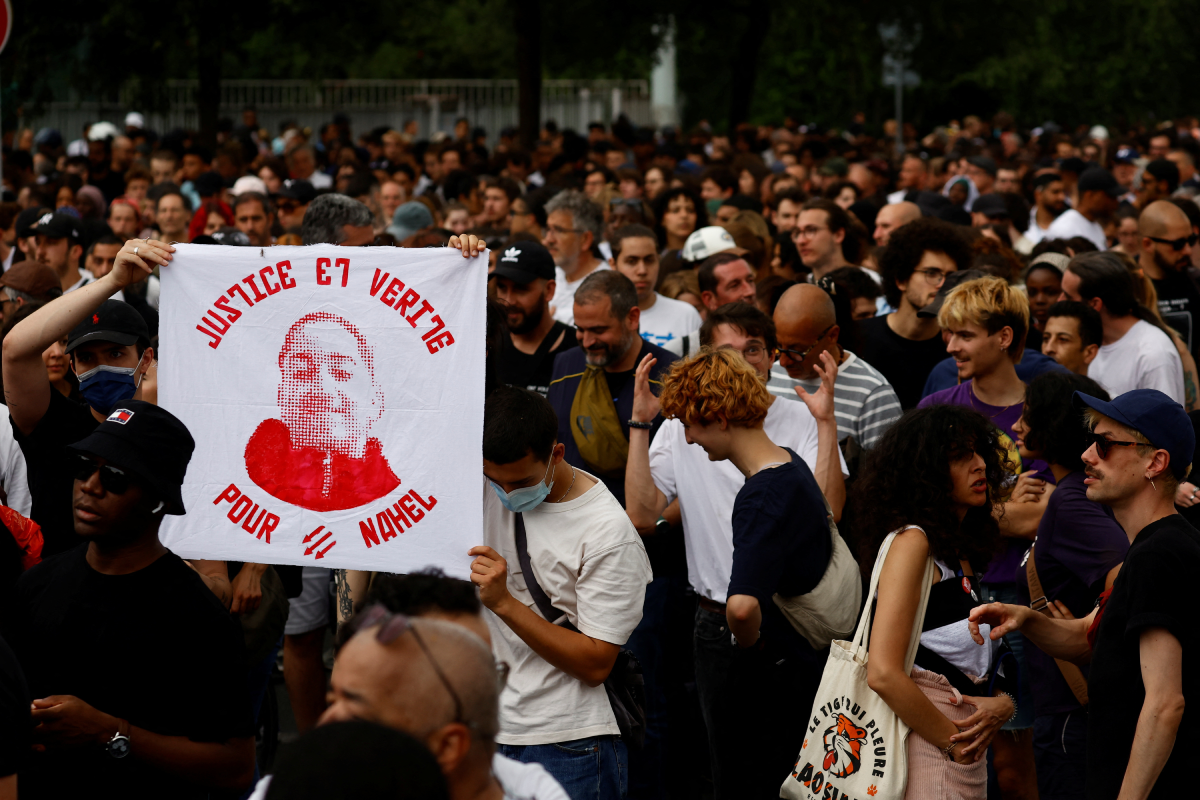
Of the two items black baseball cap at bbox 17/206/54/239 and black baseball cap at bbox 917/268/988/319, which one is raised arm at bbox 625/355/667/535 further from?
black baseball cap at bbox 17/206/54/239

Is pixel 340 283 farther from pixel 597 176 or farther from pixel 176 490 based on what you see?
pixel 597 176

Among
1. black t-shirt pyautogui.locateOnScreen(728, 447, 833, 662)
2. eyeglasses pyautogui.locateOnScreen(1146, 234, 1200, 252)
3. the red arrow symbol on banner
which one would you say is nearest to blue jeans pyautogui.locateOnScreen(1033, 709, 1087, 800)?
black t-shirt pyautogui.locateOnScreen(728, 447, 833, 662)

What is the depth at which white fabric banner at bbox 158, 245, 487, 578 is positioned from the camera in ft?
13.8

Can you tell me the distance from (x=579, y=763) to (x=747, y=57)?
81.6 feet

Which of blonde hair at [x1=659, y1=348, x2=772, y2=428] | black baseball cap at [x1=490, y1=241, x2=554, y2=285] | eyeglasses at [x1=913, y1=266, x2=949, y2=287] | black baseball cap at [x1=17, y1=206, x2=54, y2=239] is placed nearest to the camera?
blonde hair at [x1=659, y1=348, x2=772, y2=428]

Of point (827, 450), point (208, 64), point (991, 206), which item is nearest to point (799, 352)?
point (827, 450)

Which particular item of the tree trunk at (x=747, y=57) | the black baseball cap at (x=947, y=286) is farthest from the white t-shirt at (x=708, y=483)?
the tree trunk at (x=747, y=57)

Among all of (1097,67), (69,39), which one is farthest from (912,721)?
(1097,67)

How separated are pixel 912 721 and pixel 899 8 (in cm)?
2509

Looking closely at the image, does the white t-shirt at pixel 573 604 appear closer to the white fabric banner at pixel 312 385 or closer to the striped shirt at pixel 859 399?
the white fabric banner at pixel 312 385

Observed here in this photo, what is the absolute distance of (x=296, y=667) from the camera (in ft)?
20.4

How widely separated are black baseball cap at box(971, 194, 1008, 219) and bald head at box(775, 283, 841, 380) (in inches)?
220

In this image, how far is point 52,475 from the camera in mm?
4590

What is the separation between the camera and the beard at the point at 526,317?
21.4ft
